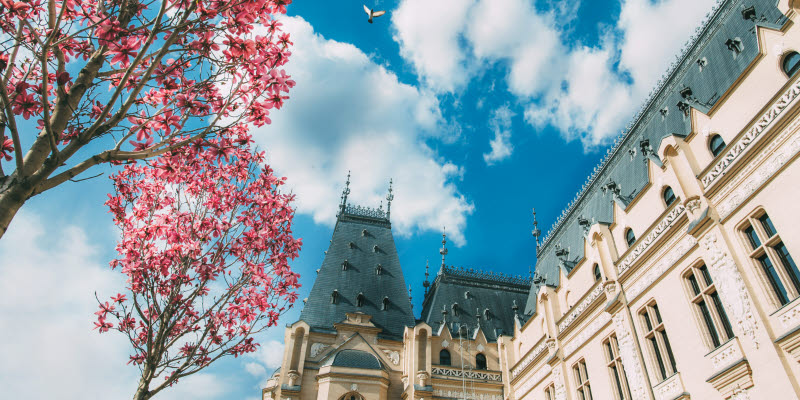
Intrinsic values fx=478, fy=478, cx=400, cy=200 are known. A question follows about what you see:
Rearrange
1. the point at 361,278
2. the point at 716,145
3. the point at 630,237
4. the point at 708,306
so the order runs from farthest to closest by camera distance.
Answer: the point at 361,278 → the point at 630,237 → the point at 716,145 → the point at 708,306

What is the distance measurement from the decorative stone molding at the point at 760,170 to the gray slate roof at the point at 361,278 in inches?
907

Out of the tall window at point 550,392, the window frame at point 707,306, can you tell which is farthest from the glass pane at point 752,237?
the tall window at point 550,392

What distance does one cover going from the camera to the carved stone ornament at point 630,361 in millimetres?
18109

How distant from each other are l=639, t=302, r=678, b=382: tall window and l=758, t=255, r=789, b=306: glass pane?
15.0 ft

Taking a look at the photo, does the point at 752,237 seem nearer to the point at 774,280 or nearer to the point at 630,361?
the point at 774,280

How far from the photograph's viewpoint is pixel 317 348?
31031mm

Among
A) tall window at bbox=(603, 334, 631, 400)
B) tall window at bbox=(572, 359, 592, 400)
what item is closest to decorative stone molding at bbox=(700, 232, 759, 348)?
tall window at bbox=(603, 334, 631, 400)

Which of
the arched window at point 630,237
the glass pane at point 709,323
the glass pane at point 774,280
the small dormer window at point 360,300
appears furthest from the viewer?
the small dormer window at point 360,300

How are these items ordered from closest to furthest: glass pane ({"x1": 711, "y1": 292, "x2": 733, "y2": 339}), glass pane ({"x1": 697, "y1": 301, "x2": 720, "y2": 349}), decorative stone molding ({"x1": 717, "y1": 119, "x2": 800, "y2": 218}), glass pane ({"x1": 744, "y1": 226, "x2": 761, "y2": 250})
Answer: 1. decorative stone molding ({"x1": 717, "y1": 119, "x2": 800, "y2": 218})
2. glass pane ({"x1": 744, "y1": 226, "x2": 761, "y2": 250})
3. glass pane ({"x1": 711, "y1": 292, "x2": 733, "y2": 339})
4. glass pane ({"x1": 697, "y1": 301, "x2": 720, "y2": 349})

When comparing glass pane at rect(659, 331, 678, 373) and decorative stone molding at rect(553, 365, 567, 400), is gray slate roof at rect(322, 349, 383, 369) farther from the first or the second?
glass pane at rect(659, 331, 678, 373)

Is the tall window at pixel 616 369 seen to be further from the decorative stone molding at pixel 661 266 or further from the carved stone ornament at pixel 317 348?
the carved stone ornament at pixel 317 348

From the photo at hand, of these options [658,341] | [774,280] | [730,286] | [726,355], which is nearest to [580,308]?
[658,341]

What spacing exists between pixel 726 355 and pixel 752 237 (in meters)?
3.70

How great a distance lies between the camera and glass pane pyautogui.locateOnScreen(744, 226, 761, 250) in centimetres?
1447
